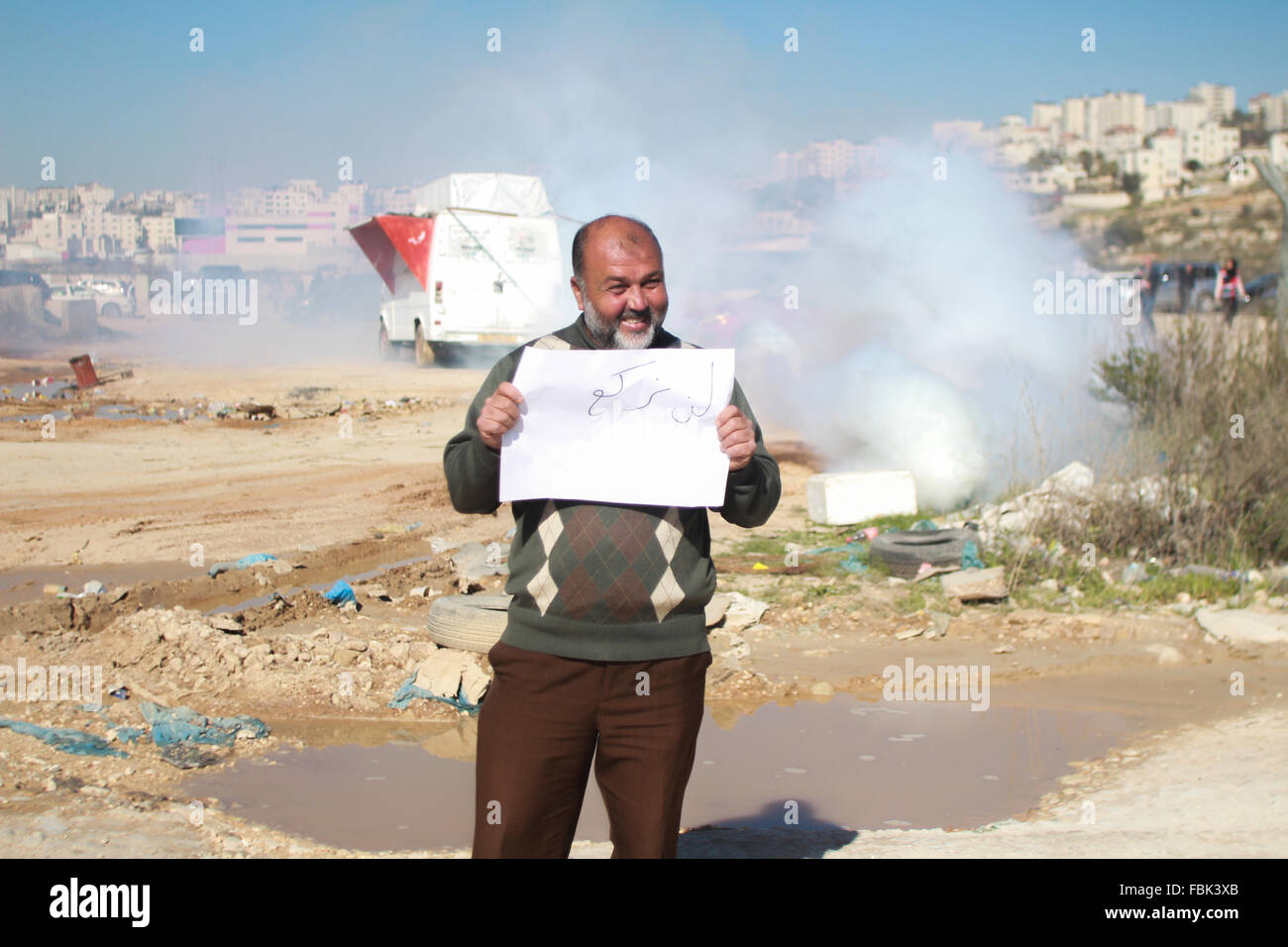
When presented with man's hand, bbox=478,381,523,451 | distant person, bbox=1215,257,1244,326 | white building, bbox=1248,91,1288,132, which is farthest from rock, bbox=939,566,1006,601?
white building, bbox=1248,91,1288,132

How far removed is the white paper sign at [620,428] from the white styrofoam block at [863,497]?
7.77 meters

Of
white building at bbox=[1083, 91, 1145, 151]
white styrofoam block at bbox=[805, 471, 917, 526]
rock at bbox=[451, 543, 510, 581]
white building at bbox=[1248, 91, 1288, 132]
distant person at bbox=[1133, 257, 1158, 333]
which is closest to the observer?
rock at bbox=[451, 543, 510, 581]

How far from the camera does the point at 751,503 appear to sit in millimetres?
2615

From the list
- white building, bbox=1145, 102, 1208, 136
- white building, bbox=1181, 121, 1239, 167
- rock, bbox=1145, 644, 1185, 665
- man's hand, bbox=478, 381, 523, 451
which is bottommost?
rock, bbox=1145, 644, 1185, 665

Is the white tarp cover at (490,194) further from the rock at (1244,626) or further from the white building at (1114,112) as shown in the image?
the white building at (1114,112)

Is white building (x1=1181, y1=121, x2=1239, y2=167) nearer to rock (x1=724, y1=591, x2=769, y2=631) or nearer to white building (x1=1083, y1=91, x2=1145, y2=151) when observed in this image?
white building (x1=1083, y1=91, x2=1145, y2=151)

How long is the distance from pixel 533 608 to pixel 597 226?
885 millimetres

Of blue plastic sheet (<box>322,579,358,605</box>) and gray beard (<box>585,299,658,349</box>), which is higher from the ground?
gray beard (<box>585,299,658,349</box>)

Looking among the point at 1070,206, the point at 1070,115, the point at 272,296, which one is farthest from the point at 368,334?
the point at 1070,115

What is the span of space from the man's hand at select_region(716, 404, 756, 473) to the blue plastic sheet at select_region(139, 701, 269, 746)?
Answer: 152 inches

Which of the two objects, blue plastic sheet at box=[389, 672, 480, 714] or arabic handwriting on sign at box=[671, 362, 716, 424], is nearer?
arabic handwriting on sign at box=[671, 362, 716, 424]

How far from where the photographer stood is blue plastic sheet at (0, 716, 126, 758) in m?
5.02

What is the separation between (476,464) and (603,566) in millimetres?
387

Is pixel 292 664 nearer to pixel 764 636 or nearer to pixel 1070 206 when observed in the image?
pixel 764 636
